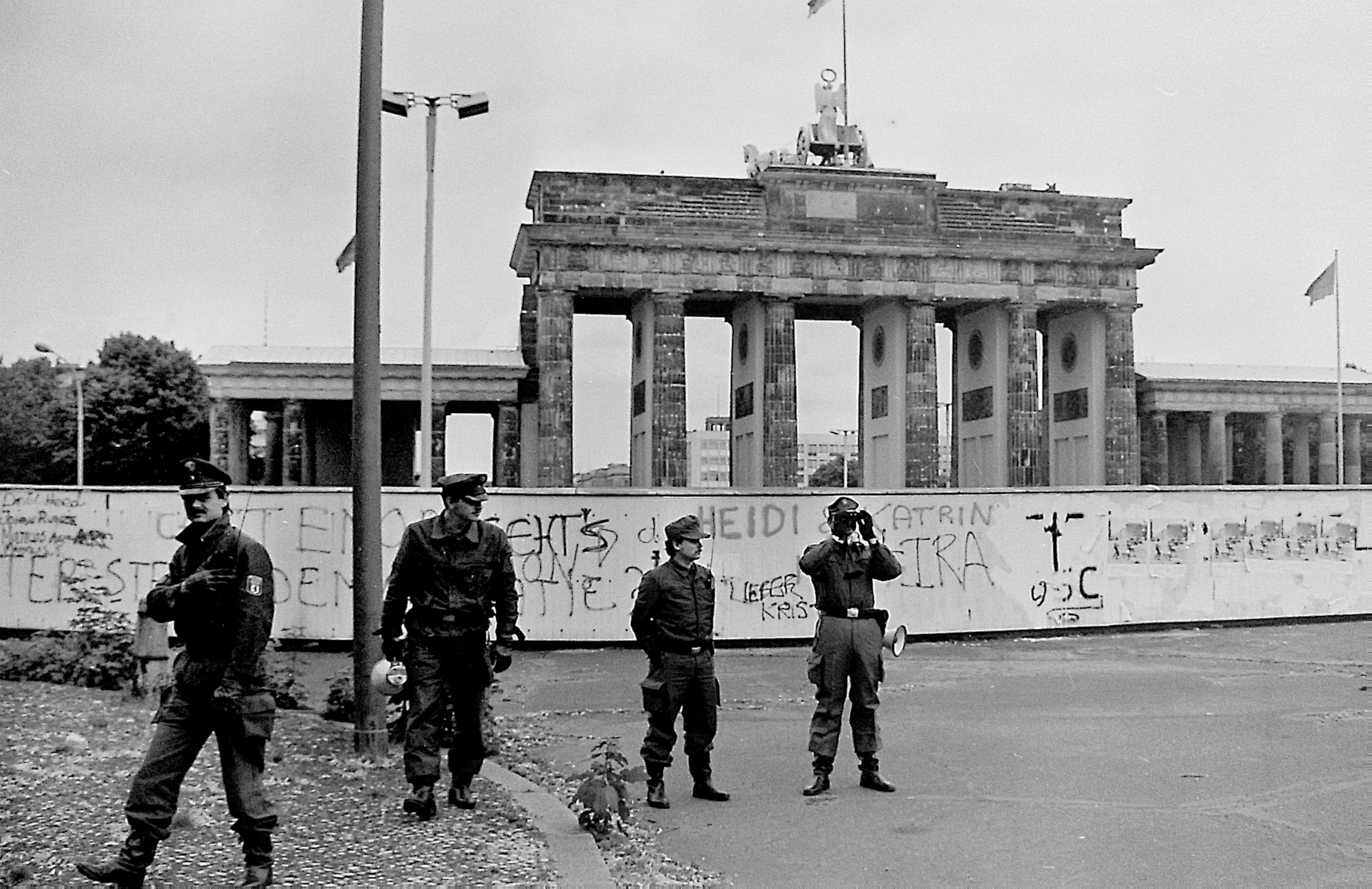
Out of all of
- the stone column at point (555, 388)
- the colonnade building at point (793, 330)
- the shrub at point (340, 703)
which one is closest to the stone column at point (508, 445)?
the colonnade building at point (793, 330)

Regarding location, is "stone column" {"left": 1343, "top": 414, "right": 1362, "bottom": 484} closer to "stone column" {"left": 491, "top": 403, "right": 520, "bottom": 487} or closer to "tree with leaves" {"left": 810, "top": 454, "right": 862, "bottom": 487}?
"tree with leaves" {"left": 810, "top": 454, "right": 862, "bottom": 487}

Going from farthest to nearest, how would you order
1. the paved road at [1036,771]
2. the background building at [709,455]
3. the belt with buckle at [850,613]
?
1. the background building at [709,455]
2. the belt with buckle at [850,613]
3. the paved road at [1036,771]

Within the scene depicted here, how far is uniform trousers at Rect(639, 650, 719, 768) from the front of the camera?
7930 millimetres

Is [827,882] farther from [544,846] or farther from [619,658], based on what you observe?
[619,658]

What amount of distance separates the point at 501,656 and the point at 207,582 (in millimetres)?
2098

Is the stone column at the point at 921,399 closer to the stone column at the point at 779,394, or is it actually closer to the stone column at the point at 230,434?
the stone column at the point at 779,394

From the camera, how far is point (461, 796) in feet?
24.1

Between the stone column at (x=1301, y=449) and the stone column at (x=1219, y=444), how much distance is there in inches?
179

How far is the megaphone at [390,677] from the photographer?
24.6ft

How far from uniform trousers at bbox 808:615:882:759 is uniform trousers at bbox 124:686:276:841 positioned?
3.71 m

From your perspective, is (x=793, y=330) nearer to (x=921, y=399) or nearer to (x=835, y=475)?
(x=921, y=399)

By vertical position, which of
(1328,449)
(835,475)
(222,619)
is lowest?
(222,619)

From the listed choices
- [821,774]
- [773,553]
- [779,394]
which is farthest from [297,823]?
[779,394]

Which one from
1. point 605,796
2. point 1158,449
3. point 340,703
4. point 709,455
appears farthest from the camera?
point 709,455
